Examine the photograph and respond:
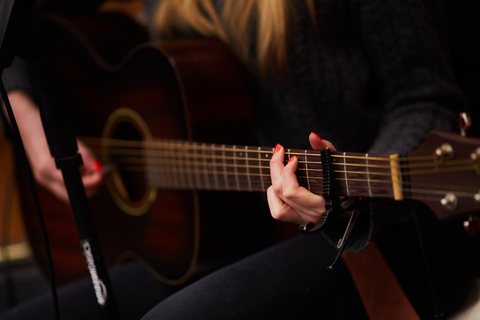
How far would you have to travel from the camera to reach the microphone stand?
485 mm

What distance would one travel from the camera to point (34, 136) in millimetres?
894

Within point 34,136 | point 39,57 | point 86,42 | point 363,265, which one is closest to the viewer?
point 39,57

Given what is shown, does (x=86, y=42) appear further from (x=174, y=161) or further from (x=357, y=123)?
(x=357, y=123)

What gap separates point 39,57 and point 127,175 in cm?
47

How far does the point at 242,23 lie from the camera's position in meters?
0.81

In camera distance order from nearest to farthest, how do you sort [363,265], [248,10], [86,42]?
[363,265]
[248,10]
[86,42]

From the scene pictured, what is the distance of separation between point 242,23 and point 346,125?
262 millimetres

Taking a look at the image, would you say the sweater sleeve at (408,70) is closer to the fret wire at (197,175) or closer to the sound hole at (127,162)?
the fret wire at (197,175)

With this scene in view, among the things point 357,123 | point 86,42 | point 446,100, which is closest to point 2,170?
point 86,42

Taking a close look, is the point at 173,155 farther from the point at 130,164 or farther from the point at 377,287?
the point at 377,287

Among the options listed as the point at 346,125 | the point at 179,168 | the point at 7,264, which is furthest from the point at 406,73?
the point at 7,264

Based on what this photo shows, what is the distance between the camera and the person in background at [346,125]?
2.03 ft

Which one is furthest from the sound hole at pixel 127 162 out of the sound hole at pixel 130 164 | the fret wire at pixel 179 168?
the fret wire at pixel 179 168

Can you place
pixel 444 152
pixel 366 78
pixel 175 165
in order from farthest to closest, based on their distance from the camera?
pixel 175 165 < pixel 366 78 < pixel 444 152
